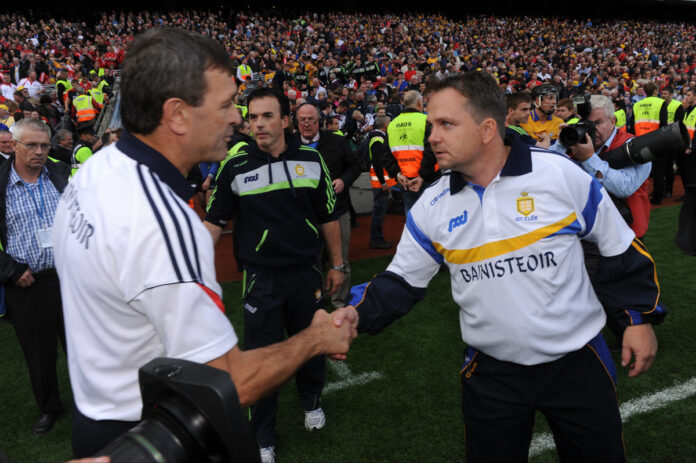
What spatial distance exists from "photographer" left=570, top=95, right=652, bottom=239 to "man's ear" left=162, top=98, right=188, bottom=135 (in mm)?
2836

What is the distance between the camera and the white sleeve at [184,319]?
119cm

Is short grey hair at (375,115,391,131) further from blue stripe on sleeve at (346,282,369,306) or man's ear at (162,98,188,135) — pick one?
man's ear at (162,98,188,135)

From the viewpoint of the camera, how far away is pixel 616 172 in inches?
141

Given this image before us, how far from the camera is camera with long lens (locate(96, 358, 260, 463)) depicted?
0.88 m

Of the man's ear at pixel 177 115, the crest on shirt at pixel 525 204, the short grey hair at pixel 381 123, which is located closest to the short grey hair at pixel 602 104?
the crest on shirt at pixel 525 204

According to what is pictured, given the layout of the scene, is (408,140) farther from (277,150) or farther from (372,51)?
(372,51)

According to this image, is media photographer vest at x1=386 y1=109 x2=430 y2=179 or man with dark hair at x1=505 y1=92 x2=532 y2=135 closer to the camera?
man with dark hair at x1=505 y1=92 x2=532 y2=135

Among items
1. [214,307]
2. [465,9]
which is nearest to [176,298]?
[214,307]

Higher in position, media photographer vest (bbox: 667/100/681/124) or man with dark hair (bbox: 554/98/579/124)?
man with dark hair (bbox: 554/98/579/124)

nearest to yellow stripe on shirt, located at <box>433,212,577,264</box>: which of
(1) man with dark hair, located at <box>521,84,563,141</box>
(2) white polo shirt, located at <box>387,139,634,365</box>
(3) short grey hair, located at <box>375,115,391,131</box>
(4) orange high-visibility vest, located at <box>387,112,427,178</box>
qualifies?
(2) white polo shirt, located at <box>387,139,634,365</box>

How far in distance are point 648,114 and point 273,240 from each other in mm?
9498

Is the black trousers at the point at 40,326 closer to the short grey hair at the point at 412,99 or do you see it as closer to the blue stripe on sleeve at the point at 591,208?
the blue stripe on sleeve at the point at 591,208

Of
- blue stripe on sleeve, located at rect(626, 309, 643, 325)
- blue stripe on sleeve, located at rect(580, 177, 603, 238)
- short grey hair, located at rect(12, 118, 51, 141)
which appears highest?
short grey hair, located at rect(12, 118, 51, 141)

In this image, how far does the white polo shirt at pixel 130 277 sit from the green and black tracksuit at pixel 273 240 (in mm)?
1831
